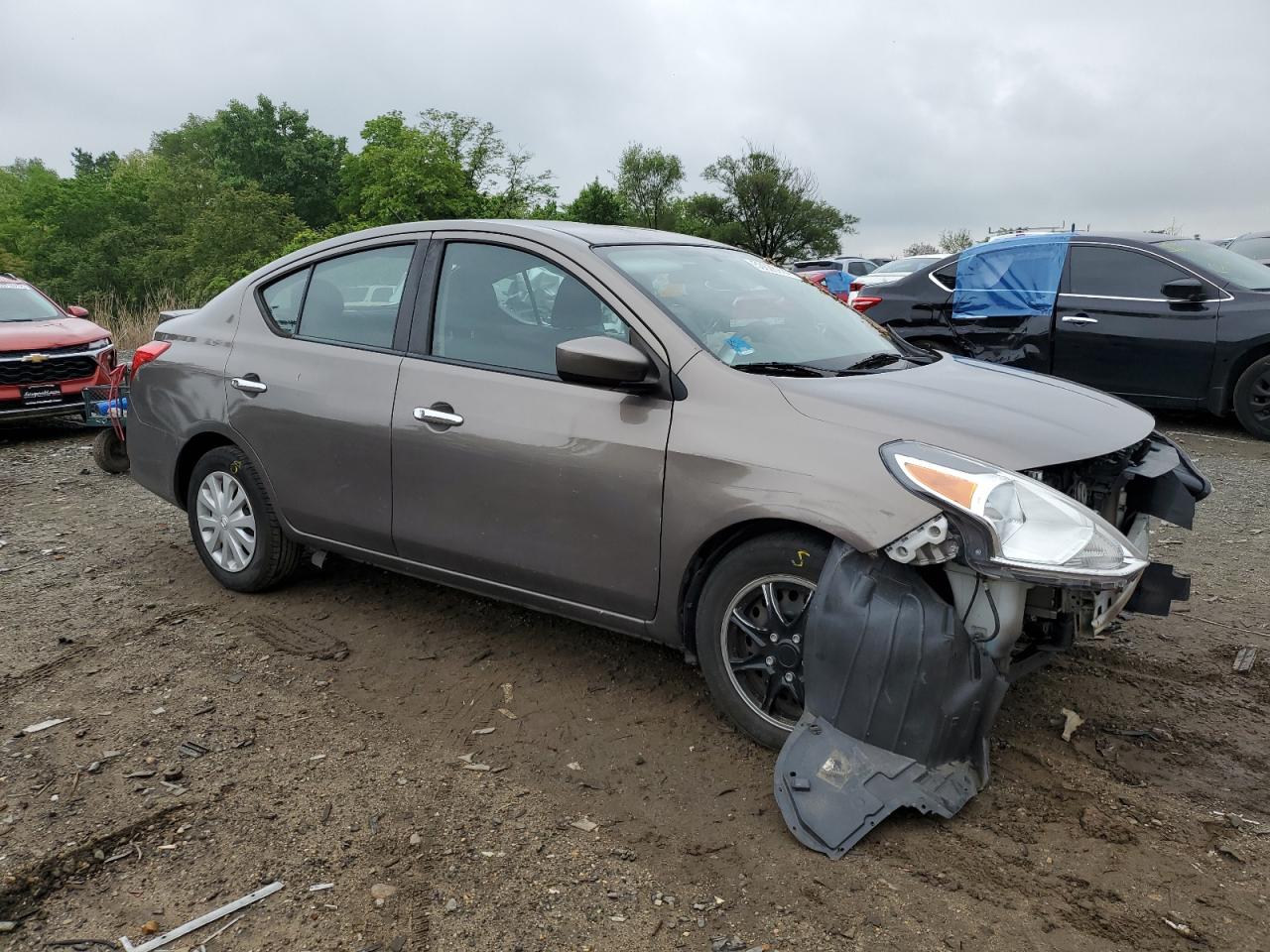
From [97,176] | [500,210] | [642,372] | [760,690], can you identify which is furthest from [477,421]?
[97,176]

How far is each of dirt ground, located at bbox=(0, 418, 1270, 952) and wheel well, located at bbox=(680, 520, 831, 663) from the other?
40 centimetres

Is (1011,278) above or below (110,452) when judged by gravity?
above

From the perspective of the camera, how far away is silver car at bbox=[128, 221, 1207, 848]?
9.26 ft

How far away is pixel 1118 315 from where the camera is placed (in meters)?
8.66

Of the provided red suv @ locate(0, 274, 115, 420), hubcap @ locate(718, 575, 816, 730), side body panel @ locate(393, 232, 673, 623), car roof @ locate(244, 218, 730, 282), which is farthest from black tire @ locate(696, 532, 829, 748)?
red suv @ locate(0, 274, 115, 420)

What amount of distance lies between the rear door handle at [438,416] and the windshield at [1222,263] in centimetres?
747

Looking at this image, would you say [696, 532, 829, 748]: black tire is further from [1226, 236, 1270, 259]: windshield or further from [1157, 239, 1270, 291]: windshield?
[1226, 236, 1270, 259]: windshield

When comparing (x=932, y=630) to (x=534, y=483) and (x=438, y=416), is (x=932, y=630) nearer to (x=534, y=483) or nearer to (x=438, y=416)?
(x=534, y=483)

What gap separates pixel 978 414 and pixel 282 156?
8486cm

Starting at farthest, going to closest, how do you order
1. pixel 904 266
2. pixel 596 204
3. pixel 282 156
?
pixel 282 156 < pixel 596 204 < pixel 904 266

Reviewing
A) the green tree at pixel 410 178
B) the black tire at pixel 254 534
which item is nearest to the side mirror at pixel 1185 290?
the black tire at pixel 254 534

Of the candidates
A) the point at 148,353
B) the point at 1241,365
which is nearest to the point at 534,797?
the point at 148,353

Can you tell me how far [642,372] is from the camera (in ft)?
10.8

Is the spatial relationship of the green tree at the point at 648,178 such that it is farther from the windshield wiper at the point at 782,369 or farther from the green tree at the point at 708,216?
the windshield wiper at the point at 782,369
